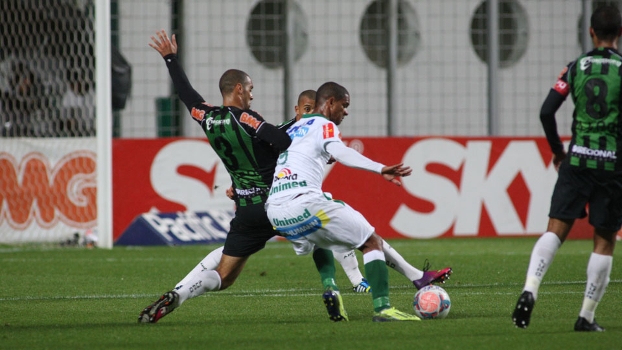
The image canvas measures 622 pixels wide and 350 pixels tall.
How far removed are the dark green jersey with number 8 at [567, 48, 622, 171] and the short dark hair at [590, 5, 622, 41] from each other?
87 millimetres

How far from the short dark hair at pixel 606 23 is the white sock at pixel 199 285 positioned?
2.80 m

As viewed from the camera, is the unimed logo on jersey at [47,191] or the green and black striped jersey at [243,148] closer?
the green and black striped jersey at [243,148]

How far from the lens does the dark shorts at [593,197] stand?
5.78 meters

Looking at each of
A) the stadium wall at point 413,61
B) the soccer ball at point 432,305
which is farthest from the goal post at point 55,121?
the soccer ball at point 432,305

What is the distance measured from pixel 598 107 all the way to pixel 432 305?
64.9 inches

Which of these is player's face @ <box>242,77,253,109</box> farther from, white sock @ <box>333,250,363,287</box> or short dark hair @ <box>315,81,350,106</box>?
white sock @ <box>333,250,363,287</box>

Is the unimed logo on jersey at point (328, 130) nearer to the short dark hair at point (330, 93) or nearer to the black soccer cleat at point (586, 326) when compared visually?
the short dark hair at point (330, 93)

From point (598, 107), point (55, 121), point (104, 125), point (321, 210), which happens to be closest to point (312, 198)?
point (321, 210)

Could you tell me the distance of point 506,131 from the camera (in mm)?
17500

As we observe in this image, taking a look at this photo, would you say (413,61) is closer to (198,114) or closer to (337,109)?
(198,114)

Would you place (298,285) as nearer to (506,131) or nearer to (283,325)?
(283,325)

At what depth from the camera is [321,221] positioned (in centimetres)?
630

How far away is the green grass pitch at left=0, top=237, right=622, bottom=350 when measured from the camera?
5.62m

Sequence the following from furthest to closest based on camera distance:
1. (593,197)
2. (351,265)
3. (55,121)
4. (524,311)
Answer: (55,121)
(351,265)
(593,197)
(524,311)
